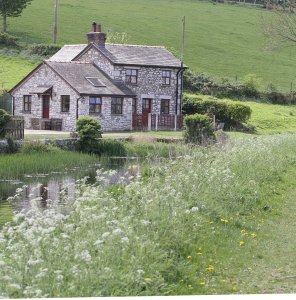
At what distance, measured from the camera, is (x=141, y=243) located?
10.5 metres

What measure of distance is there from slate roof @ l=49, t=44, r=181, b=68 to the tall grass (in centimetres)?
3434

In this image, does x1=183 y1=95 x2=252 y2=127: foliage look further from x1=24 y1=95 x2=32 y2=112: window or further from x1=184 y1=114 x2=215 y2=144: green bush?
x1=24 y1=95 x2=32 y2=112: window

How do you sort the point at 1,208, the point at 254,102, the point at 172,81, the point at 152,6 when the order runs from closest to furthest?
the point at 1,208 → the point at 172,81 → the point at 254,102 → the point at 152,6

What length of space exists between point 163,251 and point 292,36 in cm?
2858

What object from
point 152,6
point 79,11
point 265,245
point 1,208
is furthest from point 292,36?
point 152,6

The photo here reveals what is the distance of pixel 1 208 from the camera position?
20578mm

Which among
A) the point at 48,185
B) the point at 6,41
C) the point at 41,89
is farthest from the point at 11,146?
the point at 6,41

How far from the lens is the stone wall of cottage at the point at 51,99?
46844mm

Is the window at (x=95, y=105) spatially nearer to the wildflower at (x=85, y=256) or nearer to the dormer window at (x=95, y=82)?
the dormer window at (x=95, y=82)

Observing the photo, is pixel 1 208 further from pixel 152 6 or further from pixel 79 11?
pixel 152 6

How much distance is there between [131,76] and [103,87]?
406 centimetres

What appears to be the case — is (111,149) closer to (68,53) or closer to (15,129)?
(15,129)

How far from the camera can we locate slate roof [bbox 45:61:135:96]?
154ft

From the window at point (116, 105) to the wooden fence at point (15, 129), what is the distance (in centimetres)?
1224
